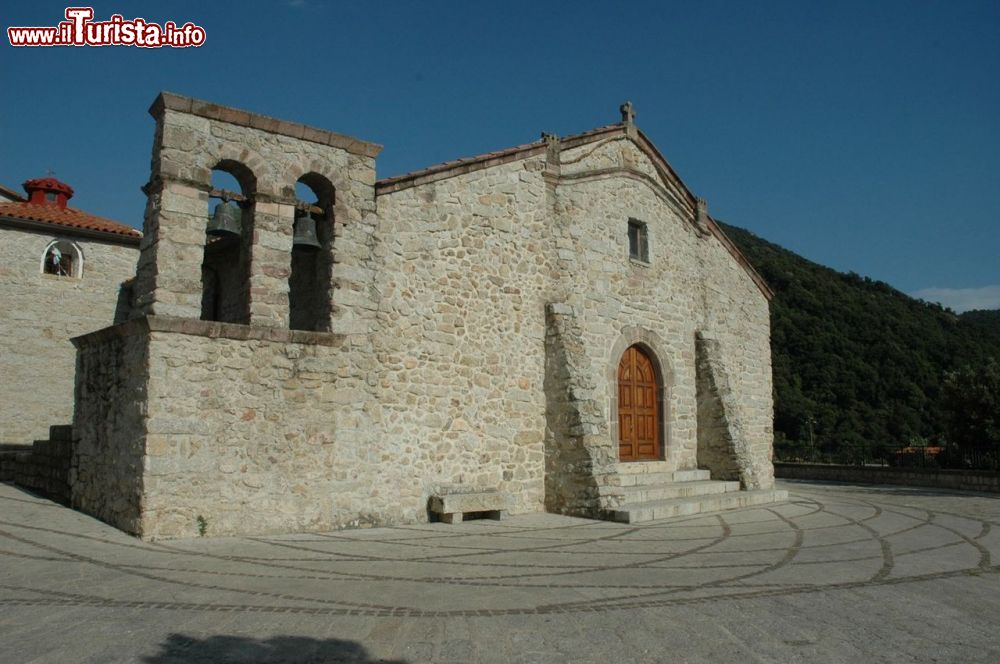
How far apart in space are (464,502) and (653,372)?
5.66 meters

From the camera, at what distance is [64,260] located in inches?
666

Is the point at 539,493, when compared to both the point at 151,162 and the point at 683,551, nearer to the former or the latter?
the point at 683,551

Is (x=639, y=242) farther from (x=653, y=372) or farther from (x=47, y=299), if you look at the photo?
(x=47, y=299)

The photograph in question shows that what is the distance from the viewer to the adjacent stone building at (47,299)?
51.3 ft

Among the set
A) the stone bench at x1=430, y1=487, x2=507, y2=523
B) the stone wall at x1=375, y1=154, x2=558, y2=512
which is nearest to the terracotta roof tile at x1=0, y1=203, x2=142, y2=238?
the stone wall at x1=375, y1=154, x2=558, y2=512

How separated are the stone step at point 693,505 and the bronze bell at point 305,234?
572 centimetres

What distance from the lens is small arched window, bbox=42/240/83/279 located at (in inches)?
657

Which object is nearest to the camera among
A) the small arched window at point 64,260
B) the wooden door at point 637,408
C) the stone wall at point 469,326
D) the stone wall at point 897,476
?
the stone wall at point 469,326

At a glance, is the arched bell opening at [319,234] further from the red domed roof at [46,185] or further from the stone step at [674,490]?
the red domed roof at [46,185]

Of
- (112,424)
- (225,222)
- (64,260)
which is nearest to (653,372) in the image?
(225,222)

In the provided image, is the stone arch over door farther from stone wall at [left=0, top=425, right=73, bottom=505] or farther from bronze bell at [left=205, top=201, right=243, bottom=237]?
stone wall at [left=0, top=425, right=73, bottom=505]

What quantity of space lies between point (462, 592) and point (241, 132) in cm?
635

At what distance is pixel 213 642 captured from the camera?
439cm

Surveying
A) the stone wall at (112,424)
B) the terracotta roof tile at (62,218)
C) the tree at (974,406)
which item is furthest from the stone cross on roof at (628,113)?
the tree at (974,406)
